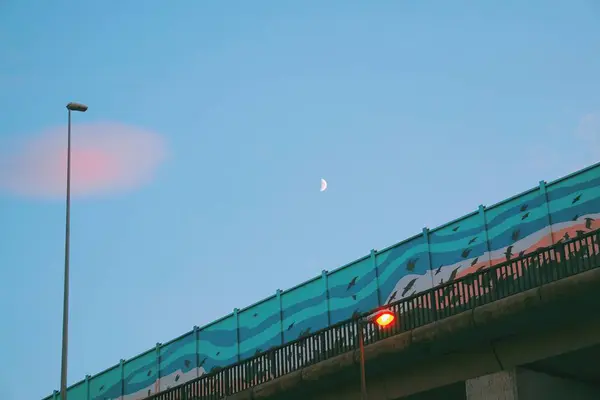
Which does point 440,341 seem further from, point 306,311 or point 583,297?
point 306,311

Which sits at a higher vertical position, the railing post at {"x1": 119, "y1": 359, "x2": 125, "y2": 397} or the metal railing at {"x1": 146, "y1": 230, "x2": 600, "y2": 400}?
the railing post at {"x1": 119, "y1": 359, "x2": 125, "y2": 397}

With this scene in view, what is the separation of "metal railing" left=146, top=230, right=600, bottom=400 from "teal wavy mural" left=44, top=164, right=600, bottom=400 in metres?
0.46

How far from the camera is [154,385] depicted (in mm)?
57188

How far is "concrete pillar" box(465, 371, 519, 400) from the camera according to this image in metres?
36.8

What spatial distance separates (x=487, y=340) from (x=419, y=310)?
9.19 feet

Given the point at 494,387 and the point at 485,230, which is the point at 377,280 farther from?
the point at 494,387

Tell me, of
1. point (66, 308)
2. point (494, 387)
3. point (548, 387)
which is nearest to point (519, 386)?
point (494, 387)

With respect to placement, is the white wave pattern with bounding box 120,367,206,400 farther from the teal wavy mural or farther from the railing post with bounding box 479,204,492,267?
the railing post with bounding box 479,204,492,267

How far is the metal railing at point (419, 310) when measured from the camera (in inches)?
1395

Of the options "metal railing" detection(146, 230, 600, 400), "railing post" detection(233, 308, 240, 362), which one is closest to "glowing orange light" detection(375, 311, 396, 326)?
"metal railing" detection(146, 230, 600, 400)

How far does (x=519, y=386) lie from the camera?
3669cm

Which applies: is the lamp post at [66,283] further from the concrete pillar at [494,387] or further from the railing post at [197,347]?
the railing post at [197,347]

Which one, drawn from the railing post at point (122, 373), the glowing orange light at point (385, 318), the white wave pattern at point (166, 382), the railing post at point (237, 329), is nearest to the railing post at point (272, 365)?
the railing post at point (237, 329)

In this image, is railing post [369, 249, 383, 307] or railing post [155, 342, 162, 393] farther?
railing post [155, 342, 162, 393]
